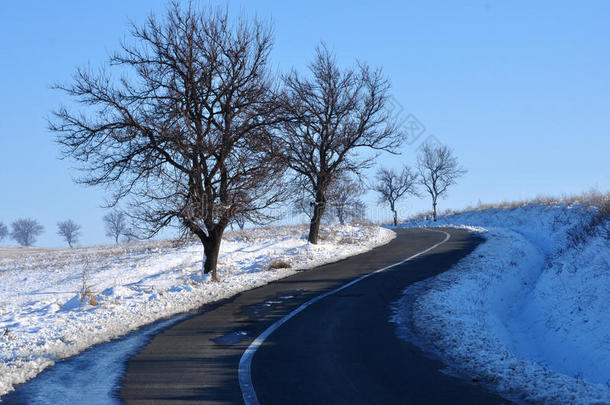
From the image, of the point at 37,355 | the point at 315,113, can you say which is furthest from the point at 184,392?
the point at 315,113

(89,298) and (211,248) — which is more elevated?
(211,248)

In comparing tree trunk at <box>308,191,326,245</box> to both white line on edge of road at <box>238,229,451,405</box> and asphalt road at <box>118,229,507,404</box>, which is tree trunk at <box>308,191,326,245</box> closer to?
white line on edge of road at <box>238,229,451,405</box>

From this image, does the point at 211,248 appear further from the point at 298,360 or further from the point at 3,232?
the point at 3,232

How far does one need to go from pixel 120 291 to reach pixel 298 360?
29.8 feet

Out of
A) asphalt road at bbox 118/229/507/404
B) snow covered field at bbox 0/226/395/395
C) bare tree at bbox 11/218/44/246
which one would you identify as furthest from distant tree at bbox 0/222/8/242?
asphalt road at bbox 118/229/507/404

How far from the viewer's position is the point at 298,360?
23.7 feet

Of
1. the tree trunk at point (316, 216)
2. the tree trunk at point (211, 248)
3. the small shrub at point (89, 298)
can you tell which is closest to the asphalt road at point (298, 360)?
the small shrub at point (89, 298)

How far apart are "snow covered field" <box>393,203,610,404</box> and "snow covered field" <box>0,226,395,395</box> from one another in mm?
5762

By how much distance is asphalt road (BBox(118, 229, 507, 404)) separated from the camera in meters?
5.65

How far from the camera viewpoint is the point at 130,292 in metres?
14.6

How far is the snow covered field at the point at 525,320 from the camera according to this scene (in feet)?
20.0

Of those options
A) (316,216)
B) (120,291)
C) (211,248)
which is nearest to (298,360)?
(120,291)

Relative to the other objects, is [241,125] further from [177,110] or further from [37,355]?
[37,355]

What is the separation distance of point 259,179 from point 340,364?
1066 cm
